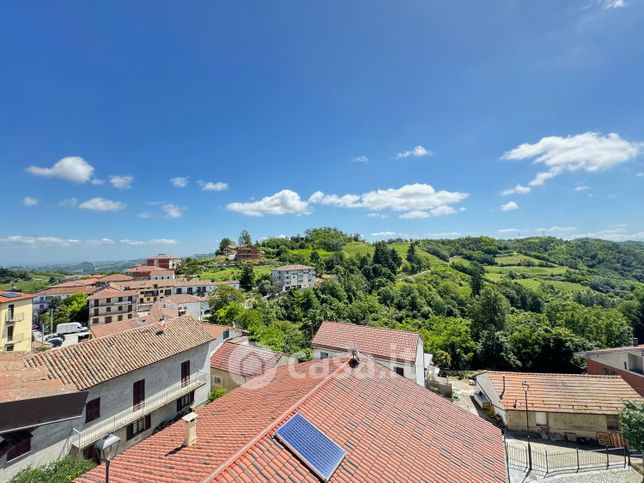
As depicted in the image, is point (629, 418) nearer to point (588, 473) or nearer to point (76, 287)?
point (588, 473)

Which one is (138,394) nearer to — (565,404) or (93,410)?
(93,410)

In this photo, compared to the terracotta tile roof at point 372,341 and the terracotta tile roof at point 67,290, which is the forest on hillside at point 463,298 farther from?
the terracotta tile roof at point 67,290

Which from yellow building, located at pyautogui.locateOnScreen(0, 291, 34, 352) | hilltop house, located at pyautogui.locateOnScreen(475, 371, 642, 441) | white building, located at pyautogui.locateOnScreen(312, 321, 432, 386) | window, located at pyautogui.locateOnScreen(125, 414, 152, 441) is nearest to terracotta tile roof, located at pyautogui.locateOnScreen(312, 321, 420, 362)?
white building, located at pyautogui.locateOnScreen(312, 321, 432, 386)

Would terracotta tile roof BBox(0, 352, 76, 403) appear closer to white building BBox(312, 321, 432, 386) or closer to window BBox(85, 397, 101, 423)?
window BBox(85, 397, 101, 423)

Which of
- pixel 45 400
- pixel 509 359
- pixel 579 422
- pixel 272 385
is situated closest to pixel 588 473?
pixel 579 422

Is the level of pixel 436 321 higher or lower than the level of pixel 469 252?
lower

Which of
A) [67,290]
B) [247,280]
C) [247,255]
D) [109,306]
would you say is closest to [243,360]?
[109,306]
